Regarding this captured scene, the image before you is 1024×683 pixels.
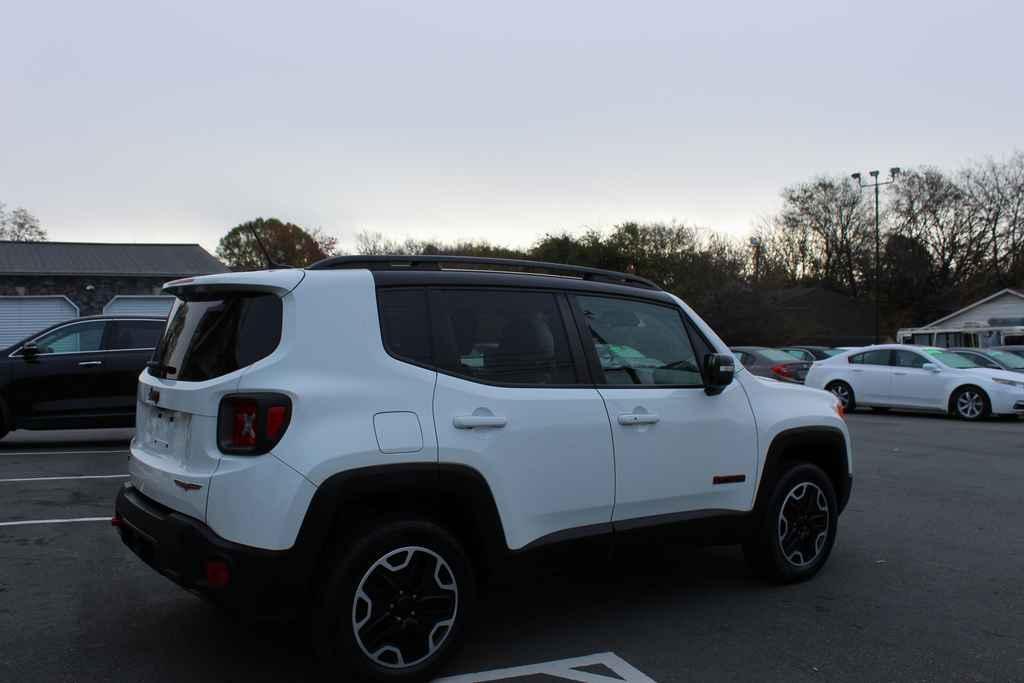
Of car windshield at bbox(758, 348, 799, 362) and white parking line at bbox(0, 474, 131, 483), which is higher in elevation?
car windshield at bbox(758, 348, 799, 362)

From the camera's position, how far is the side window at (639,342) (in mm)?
4844

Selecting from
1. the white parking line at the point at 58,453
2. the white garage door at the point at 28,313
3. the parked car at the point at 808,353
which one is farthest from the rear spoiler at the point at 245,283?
the white garage door at the point at 28,313

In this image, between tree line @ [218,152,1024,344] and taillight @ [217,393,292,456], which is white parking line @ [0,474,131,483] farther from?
tree line @ [218,152,1024,344]

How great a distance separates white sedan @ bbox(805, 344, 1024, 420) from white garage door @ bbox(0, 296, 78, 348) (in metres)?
26.3

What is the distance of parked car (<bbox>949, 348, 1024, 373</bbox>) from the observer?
746 inches

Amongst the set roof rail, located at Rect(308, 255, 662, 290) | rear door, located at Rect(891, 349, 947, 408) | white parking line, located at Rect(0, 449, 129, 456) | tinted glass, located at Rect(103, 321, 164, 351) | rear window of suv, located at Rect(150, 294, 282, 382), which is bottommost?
white parking line, located at Rect(0, 449, 129, 456)

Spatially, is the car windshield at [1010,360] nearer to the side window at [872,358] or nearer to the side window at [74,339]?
the side window at [872,358]

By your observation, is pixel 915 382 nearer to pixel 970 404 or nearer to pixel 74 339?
pixel 970 404

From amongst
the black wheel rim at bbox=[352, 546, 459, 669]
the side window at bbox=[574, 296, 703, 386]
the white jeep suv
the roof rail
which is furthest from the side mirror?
the black wheel rim at bbox=[352, 546, 459, 669]

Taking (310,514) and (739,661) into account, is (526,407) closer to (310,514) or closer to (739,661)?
(310,514)

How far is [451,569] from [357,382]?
3.11ft

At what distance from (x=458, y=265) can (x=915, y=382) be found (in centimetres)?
1599

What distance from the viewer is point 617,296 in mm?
5066

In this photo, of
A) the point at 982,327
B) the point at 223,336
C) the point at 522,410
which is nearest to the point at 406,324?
the point at 522,410
